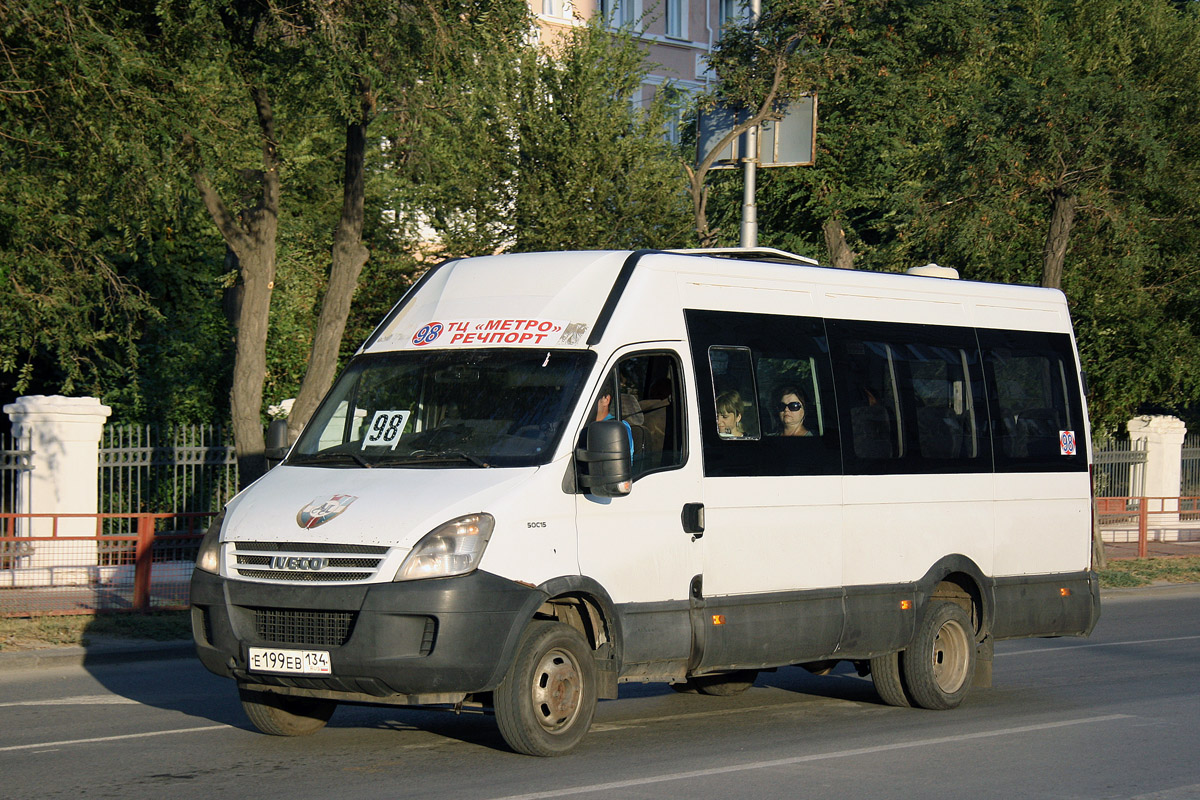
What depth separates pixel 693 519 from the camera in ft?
28.7

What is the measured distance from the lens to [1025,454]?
37.1 ft

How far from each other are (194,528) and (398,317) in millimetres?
7239

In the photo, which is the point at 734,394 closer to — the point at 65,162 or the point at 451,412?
the point at 451,412

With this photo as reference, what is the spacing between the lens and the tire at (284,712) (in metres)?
8.73

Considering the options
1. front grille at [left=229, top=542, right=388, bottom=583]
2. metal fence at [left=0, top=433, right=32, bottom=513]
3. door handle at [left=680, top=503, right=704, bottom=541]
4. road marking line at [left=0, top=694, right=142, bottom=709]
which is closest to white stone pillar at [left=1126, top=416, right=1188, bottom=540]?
metal fence at [left=0, top=433, right=32, bottom=513]

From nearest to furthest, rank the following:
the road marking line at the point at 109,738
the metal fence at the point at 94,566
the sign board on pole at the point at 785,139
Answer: the road marking line at the point at 109,738 < the metal fence at the point at 94,566 < the sign board on pole at the point at 785,139

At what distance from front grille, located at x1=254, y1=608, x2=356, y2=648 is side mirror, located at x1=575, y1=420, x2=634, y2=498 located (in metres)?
1.46

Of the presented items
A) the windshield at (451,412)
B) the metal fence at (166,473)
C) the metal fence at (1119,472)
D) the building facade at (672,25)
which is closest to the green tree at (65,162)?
the metal fence at (166,473)

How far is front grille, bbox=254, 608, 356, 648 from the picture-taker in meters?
7.66

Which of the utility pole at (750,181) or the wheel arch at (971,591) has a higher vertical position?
the utility pole at (750,181)

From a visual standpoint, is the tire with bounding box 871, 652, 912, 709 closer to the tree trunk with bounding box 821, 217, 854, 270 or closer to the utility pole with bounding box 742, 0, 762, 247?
the utility pole with bounding box 742, 0, 762, 247

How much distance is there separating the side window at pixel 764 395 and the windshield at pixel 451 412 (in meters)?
1.00

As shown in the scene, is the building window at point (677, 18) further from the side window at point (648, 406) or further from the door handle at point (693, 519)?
the door handle at point (693, 519)

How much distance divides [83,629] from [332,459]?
21.9 ft
